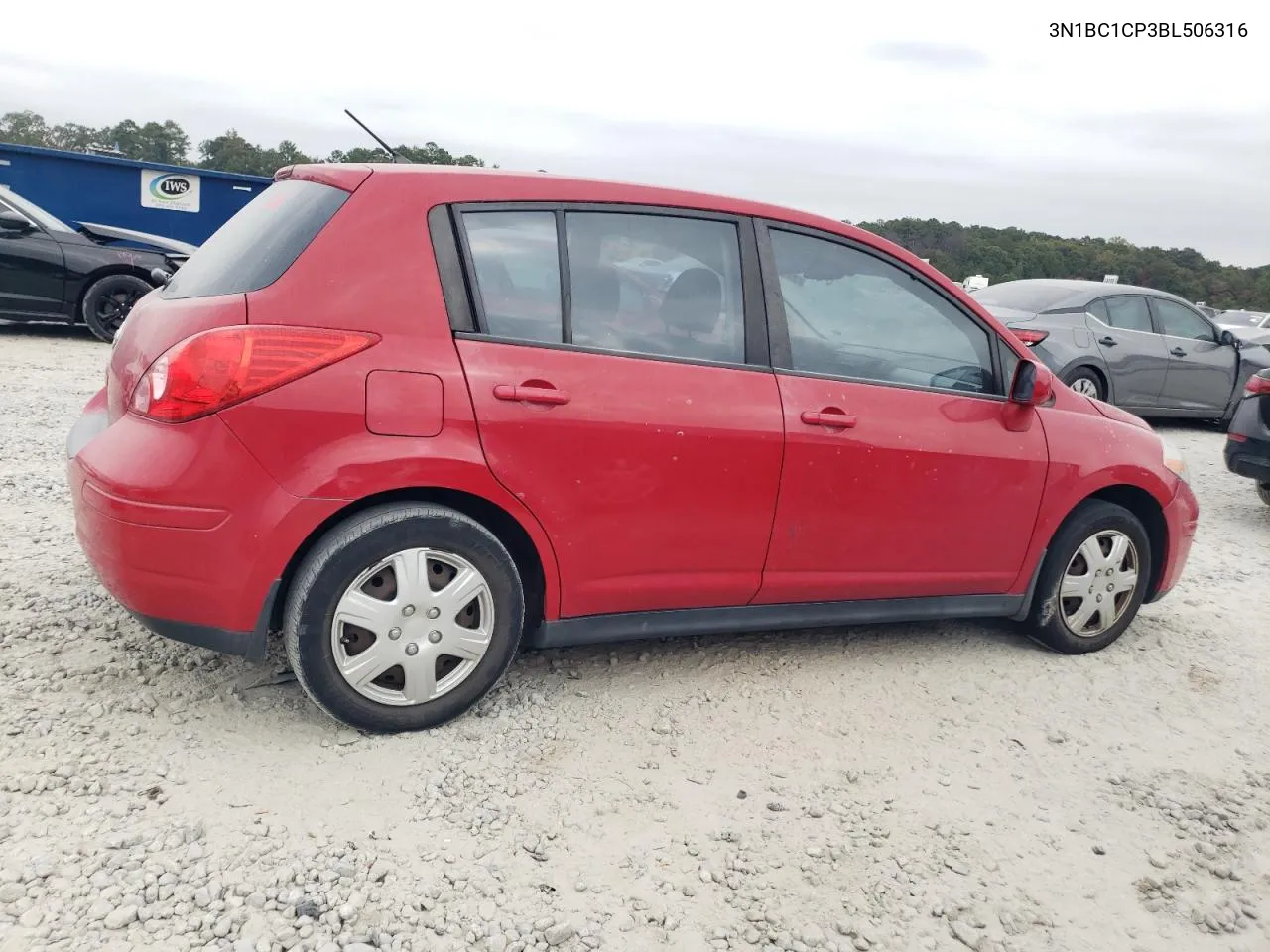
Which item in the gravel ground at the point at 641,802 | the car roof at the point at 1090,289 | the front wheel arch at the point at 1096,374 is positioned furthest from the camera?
the car roof at the point at 1090,289

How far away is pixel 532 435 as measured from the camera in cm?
314

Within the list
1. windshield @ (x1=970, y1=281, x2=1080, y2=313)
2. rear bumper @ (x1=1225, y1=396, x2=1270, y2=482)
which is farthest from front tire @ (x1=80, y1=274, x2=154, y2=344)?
rear bumper @ (x1=1225, y1=396, x2=1270, y2=482)

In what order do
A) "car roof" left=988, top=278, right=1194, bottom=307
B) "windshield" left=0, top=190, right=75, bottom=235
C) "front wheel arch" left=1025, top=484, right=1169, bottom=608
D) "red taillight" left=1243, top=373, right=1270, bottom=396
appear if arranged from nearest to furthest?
"front wheel arch" left=1025, top=484, right=1169, bottom=608 → "red taillight" left=1243, top=373, right=1270, bottom=396 → "windshield" left=0, top=190, right=75, bottom=235 → "car roof" left=988, top=278, right=1194, bottom=307

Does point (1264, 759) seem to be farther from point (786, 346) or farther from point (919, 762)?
point (786, 346)

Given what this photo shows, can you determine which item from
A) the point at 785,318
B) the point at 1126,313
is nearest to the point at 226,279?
the point at 785,318

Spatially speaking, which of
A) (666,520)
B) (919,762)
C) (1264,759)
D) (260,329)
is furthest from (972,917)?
(260,329)

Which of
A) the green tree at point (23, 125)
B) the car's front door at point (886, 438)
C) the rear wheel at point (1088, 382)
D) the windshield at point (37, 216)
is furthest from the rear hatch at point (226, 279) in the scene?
the green tree at point (23, 125)

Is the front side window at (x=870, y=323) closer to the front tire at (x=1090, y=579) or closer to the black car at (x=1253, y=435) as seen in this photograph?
the front tire at (x=1090, y=579)

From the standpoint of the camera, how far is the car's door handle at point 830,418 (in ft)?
11.7

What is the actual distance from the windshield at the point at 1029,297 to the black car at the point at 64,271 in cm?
833

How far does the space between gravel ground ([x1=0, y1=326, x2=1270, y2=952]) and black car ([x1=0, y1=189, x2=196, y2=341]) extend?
24.5ft

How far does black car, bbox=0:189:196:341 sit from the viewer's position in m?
10.5

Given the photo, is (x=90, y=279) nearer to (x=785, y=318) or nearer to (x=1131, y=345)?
(x=785, y=318)

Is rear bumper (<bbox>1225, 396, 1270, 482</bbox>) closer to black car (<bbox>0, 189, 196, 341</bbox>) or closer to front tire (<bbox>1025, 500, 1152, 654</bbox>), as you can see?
front tire (<bbox>1025, 500, 1152, 654</bbox>)
